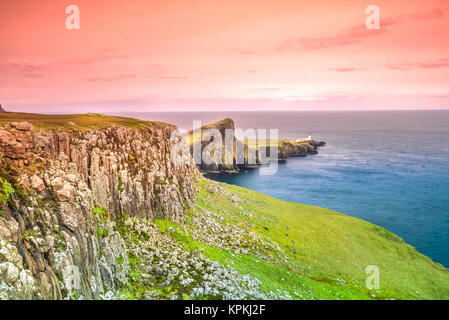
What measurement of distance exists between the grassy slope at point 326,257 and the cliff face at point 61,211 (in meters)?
12.3

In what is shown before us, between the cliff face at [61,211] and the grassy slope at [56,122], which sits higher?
the grassy slope at [56,122]

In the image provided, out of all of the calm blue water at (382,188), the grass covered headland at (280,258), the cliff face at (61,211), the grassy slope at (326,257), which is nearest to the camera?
the cliff face at (61,211)

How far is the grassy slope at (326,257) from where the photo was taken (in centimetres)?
3978

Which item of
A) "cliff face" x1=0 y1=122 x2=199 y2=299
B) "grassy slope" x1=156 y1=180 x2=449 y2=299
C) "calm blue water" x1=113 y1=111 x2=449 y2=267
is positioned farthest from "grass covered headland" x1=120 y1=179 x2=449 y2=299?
"calm blue water" x1=113 y1=111 x2=449 y2=267

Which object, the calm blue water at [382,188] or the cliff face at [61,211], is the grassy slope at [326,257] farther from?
the calm blue water at [382,188]

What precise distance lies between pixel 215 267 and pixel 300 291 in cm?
1501

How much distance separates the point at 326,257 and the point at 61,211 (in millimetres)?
50921

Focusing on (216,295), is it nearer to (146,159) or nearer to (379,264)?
(146,159)

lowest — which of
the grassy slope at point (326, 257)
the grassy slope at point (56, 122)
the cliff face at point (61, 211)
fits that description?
the grassy slope at point (326, 257)

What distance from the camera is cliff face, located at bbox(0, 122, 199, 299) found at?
15.7m

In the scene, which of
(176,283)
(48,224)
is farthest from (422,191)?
(48,224)

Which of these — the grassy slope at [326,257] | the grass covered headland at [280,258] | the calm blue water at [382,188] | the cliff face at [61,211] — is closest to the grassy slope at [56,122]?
the cliff face at [61,211]

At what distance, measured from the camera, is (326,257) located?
5388 centimetres

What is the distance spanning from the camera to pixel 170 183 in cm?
4819
